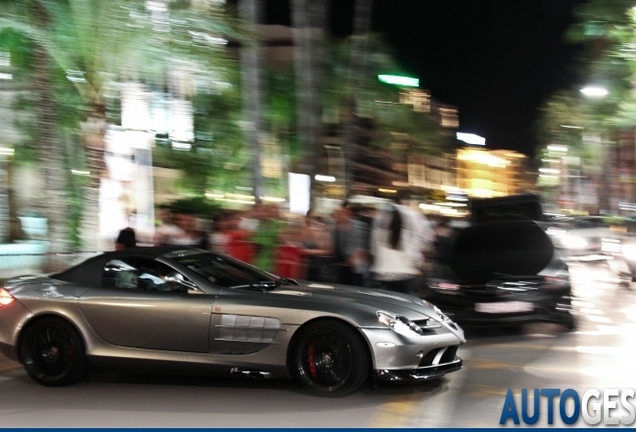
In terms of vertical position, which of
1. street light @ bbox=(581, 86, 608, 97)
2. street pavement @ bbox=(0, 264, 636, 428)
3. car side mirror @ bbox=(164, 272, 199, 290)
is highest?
street light @ bbox=(581, 86, 608, 97)

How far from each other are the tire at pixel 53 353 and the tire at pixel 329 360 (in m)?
2.08

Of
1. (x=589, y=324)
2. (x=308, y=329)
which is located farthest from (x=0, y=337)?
(x=589, y=324)

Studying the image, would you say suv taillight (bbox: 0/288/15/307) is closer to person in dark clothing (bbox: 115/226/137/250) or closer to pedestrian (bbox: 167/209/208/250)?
person in dark clothing (bbox: 115/226/137/250)

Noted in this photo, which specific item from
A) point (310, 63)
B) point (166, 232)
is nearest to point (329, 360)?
point (166, 232)

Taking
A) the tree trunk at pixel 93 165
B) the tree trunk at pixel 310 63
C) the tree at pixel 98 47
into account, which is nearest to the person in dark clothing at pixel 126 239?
the tree at pixel 98 47

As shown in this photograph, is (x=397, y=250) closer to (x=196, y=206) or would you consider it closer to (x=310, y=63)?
(x=196, y=206)

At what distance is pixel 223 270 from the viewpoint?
8195 mm

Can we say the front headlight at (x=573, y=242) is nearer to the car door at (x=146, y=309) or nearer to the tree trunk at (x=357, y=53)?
the tree trunk at (x=357, y=53)

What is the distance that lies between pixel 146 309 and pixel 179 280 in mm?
386

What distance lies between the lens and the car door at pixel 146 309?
7.49 metres

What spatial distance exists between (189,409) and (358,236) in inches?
194

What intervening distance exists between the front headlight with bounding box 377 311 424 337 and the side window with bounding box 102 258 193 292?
182cm

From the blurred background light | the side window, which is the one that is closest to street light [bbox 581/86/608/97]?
the side window

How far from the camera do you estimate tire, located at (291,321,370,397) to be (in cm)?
707
